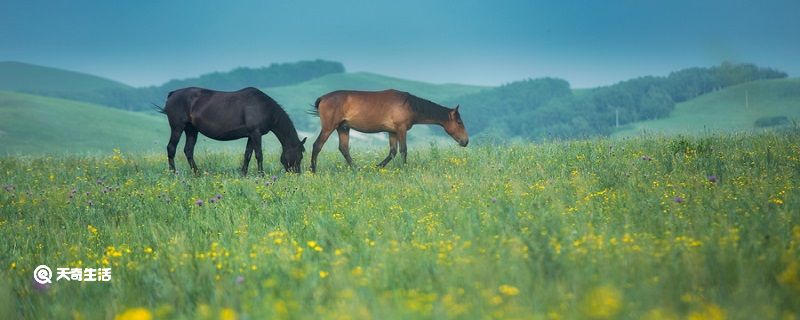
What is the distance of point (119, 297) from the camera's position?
582 centimetres

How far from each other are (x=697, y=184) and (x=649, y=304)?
5565 mm

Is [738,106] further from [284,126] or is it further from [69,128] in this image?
[284,126]

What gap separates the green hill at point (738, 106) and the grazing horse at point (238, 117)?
303ft

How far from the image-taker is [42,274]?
7000mm

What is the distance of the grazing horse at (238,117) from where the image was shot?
15508 mm

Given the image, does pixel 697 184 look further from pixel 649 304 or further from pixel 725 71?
pixel 725 71

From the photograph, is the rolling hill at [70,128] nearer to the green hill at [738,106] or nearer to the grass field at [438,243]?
the green hill at [738,106]

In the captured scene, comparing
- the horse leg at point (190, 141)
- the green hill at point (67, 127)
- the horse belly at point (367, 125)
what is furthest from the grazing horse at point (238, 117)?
the green hill at point (67, 127)

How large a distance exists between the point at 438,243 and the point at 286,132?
9337 millimetres

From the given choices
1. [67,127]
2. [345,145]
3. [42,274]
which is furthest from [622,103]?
[42,274]

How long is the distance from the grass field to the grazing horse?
2.09 meters

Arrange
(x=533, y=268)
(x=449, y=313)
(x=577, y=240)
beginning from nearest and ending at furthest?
(x=449, y=313)
(x=533, y=268)
(x=577, y=240)

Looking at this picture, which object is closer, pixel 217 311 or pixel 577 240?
pixel 217 311

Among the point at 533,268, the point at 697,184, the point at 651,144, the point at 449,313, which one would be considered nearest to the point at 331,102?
the point at 651,144
